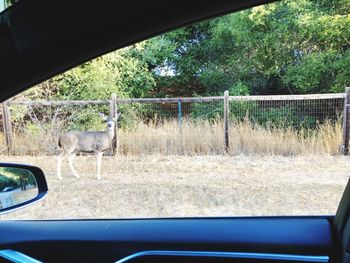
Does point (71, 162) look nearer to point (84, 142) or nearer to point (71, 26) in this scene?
point (84, 142)

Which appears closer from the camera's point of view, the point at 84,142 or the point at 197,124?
the point at 84,142

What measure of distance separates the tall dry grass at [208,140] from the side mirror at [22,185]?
5806 millimetres

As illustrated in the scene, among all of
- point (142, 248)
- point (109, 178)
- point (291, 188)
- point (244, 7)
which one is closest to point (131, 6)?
point (244, 7)

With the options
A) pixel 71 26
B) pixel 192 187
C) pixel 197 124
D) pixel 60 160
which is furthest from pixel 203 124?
pixel 71 26

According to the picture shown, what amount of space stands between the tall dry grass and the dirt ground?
249mm

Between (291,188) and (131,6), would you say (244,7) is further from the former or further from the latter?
(291,188)

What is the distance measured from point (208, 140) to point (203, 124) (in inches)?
15.1

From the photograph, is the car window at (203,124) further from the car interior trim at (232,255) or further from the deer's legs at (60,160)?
the car interior trim at (232,255)

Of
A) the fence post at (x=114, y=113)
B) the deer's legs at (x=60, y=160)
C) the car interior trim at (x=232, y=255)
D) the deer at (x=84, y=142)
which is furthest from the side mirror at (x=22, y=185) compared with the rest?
the fence post at (x=114, y=113)

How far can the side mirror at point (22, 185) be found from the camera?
132 centimetres

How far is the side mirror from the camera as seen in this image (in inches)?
51.9

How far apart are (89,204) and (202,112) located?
409 centimetres

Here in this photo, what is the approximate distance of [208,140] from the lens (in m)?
7.45

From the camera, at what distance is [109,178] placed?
18.6 ft
